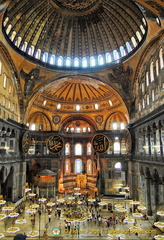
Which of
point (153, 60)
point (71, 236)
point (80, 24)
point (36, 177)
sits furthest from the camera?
point (36, 177)

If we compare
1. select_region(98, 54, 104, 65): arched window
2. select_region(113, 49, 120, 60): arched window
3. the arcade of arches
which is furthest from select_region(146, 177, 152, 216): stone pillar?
select_region(98, 54, 104, 65): arched window

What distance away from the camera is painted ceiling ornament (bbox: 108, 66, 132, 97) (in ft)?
71.8

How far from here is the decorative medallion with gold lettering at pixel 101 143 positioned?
24.1 metres

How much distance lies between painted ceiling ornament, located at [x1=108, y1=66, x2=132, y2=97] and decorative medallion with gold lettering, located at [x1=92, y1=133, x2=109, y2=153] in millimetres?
5755

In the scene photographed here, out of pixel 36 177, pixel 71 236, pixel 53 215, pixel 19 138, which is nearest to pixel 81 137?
pixel 36 177

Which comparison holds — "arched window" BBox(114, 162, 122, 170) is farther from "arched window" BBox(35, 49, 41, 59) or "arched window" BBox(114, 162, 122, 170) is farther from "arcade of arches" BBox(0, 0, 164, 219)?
"arched window" BBox(35, 49, 41, 59)

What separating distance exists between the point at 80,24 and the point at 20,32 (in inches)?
247

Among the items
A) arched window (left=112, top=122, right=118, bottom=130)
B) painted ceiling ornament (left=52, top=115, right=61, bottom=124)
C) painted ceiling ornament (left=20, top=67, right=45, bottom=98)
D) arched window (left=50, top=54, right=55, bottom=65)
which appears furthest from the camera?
painted ceiling ornament (left=52, top=115, right=61, bottom=124)

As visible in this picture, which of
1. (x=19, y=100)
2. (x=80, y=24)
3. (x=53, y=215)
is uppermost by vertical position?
(x=80, y=24)

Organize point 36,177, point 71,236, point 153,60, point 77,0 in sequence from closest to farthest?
point 71,236 < point 153,60 < point 77,0 < point 36,177

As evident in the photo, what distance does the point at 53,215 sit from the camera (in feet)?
63.7

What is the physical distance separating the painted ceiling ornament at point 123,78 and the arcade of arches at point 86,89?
4.1 inches

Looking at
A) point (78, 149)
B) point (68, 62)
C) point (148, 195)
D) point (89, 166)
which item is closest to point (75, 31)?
point (68, 62)

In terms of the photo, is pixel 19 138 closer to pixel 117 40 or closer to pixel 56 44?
pixel 56 44
